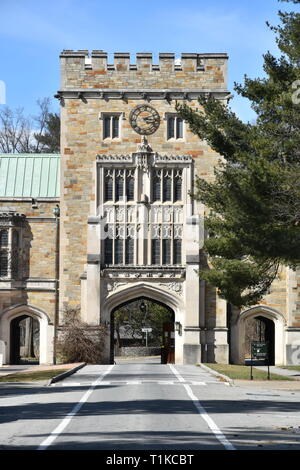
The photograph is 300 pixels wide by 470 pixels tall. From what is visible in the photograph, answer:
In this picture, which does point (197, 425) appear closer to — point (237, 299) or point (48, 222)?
point (237, 299)

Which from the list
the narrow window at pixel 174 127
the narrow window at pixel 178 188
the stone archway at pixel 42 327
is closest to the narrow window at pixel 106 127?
the narrow window at pixel 174 127

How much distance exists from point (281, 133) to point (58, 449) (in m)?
18.5

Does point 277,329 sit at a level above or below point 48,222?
below

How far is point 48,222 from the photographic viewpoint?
146 ft

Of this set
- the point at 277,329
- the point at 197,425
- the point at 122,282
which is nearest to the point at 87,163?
the point at 122,282

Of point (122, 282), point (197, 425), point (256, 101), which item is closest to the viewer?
point (197, 425)

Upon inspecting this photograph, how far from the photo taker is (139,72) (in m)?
43.2

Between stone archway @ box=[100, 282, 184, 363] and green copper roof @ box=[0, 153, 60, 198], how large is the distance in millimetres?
6464

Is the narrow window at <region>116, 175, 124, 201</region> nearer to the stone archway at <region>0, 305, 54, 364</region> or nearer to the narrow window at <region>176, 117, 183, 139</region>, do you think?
the narrow window at <region>176, 117, 183, 139</region>

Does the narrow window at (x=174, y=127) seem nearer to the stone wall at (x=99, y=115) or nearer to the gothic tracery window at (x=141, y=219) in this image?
the stone wall at (x=99, y=115)

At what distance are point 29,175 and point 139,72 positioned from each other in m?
8.03

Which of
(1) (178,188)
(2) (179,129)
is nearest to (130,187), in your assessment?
(1) (178,188)

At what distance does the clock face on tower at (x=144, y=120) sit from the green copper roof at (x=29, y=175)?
5650 millimetres

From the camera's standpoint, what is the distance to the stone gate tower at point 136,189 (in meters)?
42.1
